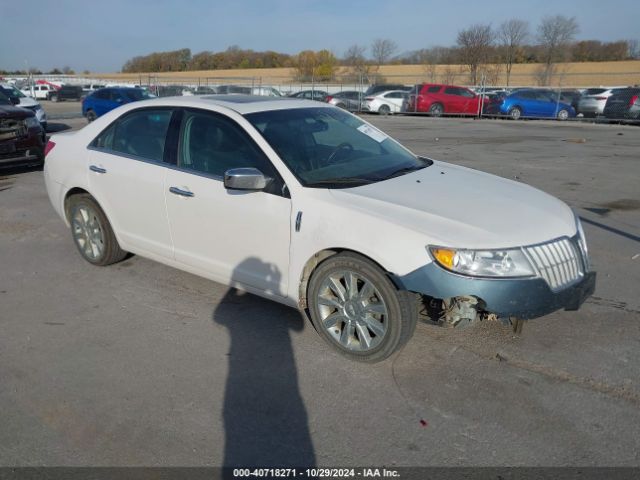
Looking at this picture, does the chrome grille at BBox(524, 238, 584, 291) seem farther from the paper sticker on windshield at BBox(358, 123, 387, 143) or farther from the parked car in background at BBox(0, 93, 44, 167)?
the parked car in background at BBox(0, 93, 44, 167)

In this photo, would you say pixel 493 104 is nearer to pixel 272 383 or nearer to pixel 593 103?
pixel 593 103

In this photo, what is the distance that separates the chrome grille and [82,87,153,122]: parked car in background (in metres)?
21.4

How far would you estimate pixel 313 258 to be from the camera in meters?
→ 3.71

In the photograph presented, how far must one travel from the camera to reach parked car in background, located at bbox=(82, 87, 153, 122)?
886 inches

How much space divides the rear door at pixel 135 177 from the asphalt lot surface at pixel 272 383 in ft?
1.69

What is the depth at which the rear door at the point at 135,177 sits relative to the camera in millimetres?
4551

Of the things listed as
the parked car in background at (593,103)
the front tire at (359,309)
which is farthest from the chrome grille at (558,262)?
the parked car in background at (593,103)

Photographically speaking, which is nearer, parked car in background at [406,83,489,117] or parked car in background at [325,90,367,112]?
parked car in background at [406,83,489,117]

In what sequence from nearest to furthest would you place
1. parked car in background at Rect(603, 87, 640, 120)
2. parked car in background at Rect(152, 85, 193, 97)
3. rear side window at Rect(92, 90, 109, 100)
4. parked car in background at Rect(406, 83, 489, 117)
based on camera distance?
1. parked car in background at Rect(603, 87, 640, 120)
2. rear side window at Rect(92, 90, 109, 100)
3. parked car in background at Rect(406, 83, 489, 117)
4. parked car in background at Rect(152, 85, 193, 97)

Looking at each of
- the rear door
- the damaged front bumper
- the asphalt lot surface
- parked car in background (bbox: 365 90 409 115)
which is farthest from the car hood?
parked car in background (bbox: 365 90 409 115)

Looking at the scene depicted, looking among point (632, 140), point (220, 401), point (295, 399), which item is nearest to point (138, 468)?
point (220, 401)

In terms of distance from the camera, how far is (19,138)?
998 centimetres

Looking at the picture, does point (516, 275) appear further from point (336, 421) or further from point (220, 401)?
point (220, 401)

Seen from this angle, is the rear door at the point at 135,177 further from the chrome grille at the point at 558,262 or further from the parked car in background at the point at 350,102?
the parked car in background at the point at 350,102
